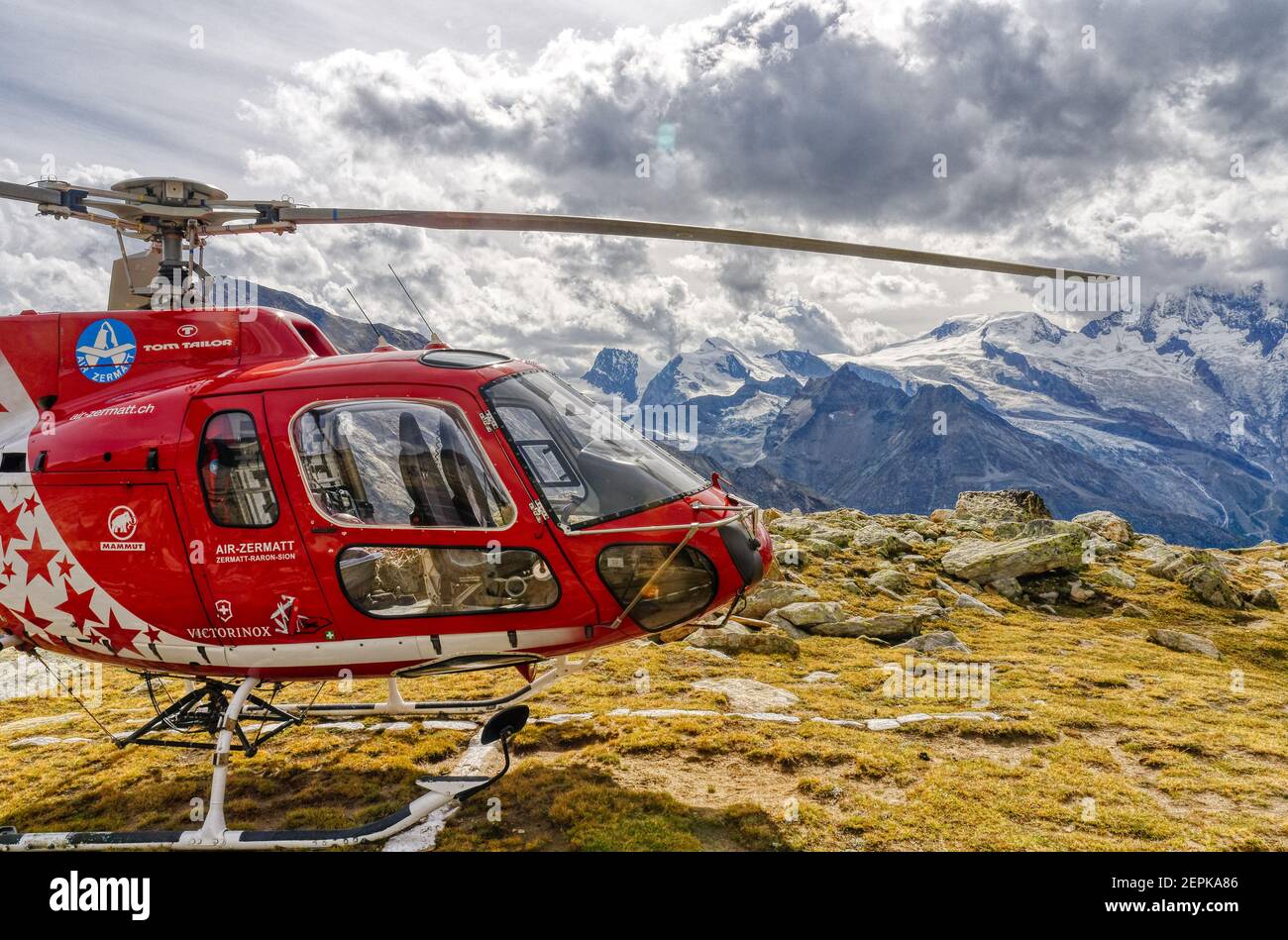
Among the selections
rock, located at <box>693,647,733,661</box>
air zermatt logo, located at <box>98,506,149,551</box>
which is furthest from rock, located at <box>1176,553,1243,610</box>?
air zermatt logo, located at <box>98,506,149,551</box>

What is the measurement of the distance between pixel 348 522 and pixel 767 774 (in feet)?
19.4

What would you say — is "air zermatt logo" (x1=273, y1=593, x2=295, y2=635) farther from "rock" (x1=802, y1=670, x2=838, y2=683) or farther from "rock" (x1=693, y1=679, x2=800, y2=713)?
"rock" (x1=802, y1=670, x2=838, y2=683)

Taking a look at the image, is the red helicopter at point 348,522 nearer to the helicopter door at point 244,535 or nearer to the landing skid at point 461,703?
the helicopter door at point 244,535

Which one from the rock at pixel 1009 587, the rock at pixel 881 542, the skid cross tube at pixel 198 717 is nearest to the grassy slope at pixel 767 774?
the skid cross tube at pixel 198 717

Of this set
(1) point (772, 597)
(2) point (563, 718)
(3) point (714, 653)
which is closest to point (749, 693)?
(3) point (714, 653)

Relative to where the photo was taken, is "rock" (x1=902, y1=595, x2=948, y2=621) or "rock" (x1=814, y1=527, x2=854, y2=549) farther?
"rock" (x1=814, y1=527, x2=854, y2=549)

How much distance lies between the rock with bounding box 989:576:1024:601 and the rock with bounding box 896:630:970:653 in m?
9.33

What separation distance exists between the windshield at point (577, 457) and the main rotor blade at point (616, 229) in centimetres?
180

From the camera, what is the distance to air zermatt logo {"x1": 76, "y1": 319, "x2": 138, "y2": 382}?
866 centimetres
